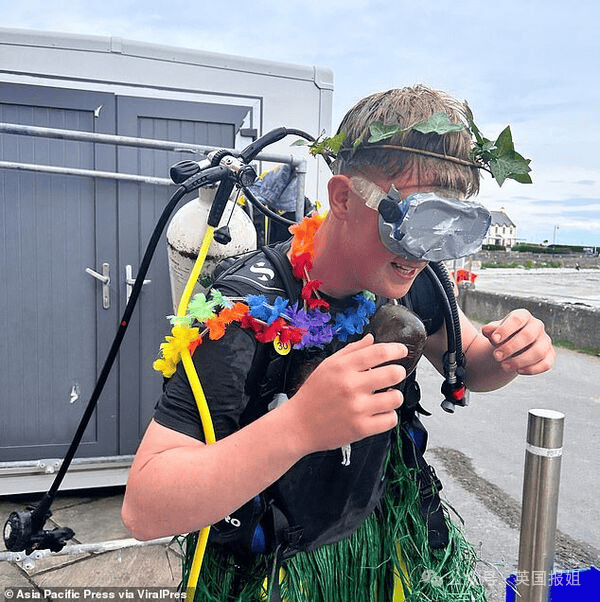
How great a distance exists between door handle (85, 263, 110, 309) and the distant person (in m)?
2.25

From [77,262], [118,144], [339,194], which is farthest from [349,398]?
[77,262]

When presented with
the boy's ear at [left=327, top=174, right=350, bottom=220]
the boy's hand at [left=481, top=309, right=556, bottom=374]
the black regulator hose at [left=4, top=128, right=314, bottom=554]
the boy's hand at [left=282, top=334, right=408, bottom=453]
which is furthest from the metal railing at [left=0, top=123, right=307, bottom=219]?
the boy's hand at [left=282, top=334, right=408, bottom=453]

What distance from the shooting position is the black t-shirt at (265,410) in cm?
127

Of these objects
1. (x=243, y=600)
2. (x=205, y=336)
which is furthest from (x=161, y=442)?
(x=243, y=600)

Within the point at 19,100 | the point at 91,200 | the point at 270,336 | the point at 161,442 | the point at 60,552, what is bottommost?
the point at 60,552

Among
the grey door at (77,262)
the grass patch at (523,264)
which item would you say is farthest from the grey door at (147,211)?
the grass patch at (523,264)

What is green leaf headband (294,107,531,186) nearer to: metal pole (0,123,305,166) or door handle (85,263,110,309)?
metal pole (0,123,305,166)

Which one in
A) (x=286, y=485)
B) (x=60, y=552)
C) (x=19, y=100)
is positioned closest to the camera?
(x=286, y=485)

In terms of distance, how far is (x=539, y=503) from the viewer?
175 centimetres

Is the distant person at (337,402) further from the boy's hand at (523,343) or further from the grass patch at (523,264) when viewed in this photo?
the grass patch at (523,264)

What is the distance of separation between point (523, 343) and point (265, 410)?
2.14 feet

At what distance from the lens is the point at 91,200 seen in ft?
12.0

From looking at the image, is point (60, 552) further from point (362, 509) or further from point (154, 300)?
point (362, 509)

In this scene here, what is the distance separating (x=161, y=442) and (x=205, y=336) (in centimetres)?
23
